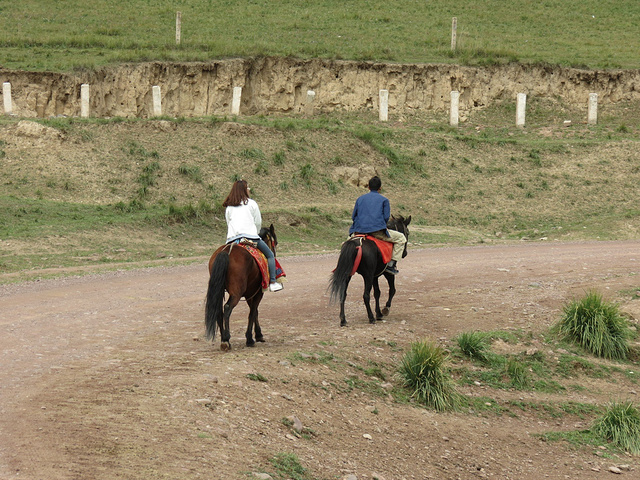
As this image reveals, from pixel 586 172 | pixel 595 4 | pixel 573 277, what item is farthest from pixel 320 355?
pixel 595 4

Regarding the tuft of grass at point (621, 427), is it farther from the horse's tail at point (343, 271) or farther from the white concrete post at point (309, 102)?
the white concrete post at point (309, 102)

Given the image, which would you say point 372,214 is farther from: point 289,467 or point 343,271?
point 289,467

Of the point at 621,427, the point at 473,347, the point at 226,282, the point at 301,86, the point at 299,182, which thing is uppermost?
the point at 301,86

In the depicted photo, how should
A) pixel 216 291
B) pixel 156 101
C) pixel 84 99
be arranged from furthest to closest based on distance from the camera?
pixel 156 101, pixel 84 99, pixel 216 291

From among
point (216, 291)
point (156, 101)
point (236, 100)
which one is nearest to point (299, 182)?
point (236, 100)

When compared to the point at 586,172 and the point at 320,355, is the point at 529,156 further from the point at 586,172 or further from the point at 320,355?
the point at 320,355

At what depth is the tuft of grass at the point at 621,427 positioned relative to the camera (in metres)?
10.0

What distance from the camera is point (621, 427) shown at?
10.1 metres

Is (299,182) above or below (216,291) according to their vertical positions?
above

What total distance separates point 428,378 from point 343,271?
7.98ft

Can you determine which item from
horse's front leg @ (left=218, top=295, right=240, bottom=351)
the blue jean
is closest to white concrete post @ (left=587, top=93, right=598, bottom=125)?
the blue jean

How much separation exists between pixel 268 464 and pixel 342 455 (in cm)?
116

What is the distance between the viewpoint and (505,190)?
3086 cm

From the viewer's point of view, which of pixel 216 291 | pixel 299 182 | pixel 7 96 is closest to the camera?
pixel 216 291
